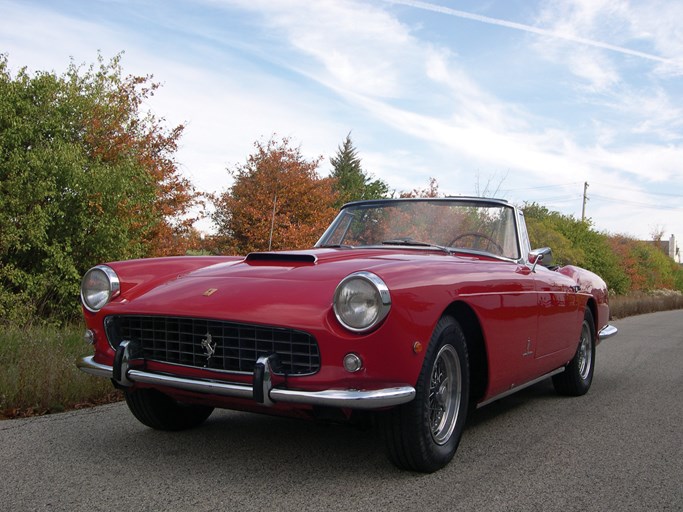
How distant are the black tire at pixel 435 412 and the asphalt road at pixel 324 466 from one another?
11cm

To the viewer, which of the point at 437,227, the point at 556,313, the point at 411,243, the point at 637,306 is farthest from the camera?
the point at 637,306

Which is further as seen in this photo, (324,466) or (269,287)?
(324,466)

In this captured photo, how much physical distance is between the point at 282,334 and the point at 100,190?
407 inches

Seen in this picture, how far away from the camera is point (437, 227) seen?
15.2ft

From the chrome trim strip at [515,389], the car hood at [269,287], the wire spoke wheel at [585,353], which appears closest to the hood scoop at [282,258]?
the car hood at [269,287]

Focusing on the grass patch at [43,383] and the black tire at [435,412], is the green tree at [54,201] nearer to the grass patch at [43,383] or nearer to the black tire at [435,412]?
the grass patch at [43,383]

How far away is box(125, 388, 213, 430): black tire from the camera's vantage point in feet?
12.7

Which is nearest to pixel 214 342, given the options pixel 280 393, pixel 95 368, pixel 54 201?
pixel 280 393

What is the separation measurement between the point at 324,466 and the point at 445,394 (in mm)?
696

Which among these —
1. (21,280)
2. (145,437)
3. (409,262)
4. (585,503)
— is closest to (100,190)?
(21,280)

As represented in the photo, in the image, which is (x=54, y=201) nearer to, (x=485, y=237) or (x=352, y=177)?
(x=485, y=237)

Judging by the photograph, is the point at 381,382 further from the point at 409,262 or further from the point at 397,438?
the point at 409,262

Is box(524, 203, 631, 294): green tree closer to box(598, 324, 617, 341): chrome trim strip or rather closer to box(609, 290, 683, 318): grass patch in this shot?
box(609, 290, 683, 318): grass patch

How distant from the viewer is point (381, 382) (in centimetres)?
294
